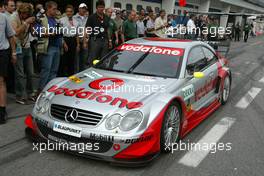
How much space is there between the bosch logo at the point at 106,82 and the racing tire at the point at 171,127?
762 mm

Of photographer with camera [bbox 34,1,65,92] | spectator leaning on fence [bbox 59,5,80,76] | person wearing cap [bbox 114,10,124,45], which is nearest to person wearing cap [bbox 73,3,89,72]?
spectator leaning on fence [bbox 59,5,80,76]

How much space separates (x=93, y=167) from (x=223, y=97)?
3.63 metres

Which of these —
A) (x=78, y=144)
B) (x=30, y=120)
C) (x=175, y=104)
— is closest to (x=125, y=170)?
(x=78, y=144)

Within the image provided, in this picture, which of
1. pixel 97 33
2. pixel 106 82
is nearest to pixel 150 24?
pixel 97 33

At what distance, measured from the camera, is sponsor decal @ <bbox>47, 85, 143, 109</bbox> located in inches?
149

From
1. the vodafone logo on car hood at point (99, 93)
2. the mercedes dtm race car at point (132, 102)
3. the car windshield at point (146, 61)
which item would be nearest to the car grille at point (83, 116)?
the mercedes dtm race car at point (132, 102)

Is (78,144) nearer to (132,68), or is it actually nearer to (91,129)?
(91,129)

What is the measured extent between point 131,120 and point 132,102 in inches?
10.7

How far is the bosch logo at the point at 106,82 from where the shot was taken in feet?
13.9

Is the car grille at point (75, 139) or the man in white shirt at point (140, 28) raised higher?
the man in white shirt at point (140, 28)

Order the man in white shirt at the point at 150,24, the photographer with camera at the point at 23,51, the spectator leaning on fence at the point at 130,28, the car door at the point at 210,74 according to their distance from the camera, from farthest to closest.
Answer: the man in white shirt at the point at 150,24, the spectator leaning on fence at the point at 130,28, the photographer with camera at the point at 23,51, the car door at the point at 210,74

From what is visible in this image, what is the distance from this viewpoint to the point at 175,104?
13.8ft

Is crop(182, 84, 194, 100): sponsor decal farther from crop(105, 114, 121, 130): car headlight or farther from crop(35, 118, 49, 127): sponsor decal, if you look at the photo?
crop(35, 118, 49, 127): sponsor decal

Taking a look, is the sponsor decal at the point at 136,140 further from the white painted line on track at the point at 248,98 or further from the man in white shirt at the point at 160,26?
the man in white shirt at the point at 160,26
